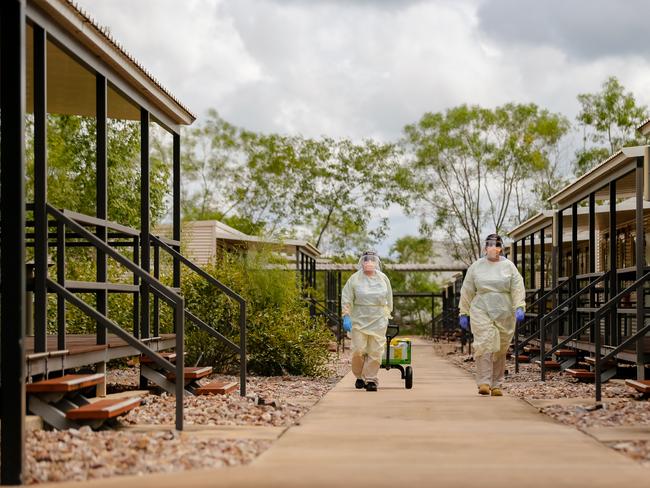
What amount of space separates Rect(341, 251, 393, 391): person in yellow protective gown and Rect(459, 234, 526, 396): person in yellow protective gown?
117cm

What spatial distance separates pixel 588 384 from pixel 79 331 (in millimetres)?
6617

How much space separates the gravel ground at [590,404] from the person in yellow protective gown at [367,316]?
63.9 inches

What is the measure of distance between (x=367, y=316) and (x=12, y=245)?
7.90 meters

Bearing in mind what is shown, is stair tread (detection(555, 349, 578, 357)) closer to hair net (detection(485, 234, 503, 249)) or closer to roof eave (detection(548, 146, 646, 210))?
roof eave (detection(548, 146, 646, 210))

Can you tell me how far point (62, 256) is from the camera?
366 inches

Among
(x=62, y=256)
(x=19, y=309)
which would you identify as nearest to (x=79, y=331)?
(x=62, y=256)

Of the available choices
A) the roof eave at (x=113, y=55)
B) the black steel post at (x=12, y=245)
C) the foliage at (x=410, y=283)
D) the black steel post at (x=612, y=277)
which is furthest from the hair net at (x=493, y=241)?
the foliage at (x=410, y=283)

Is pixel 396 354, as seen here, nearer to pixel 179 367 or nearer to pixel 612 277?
pixel 612 277

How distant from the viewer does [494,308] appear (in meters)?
13.0

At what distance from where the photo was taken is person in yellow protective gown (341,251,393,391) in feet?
45.2

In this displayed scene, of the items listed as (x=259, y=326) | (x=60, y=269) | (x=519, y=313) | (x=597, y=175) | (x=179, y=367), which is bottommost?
(x=259, y=326)

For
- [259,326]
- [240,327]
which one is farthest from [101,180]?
[259,326]

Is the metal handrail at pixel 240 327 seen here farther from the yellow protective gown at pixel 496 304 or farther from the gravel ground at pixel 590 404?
the gravel ground at pixel 590 404

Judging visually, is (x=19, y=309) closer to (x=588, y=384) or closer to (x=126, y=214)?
(x=588, y=384)
